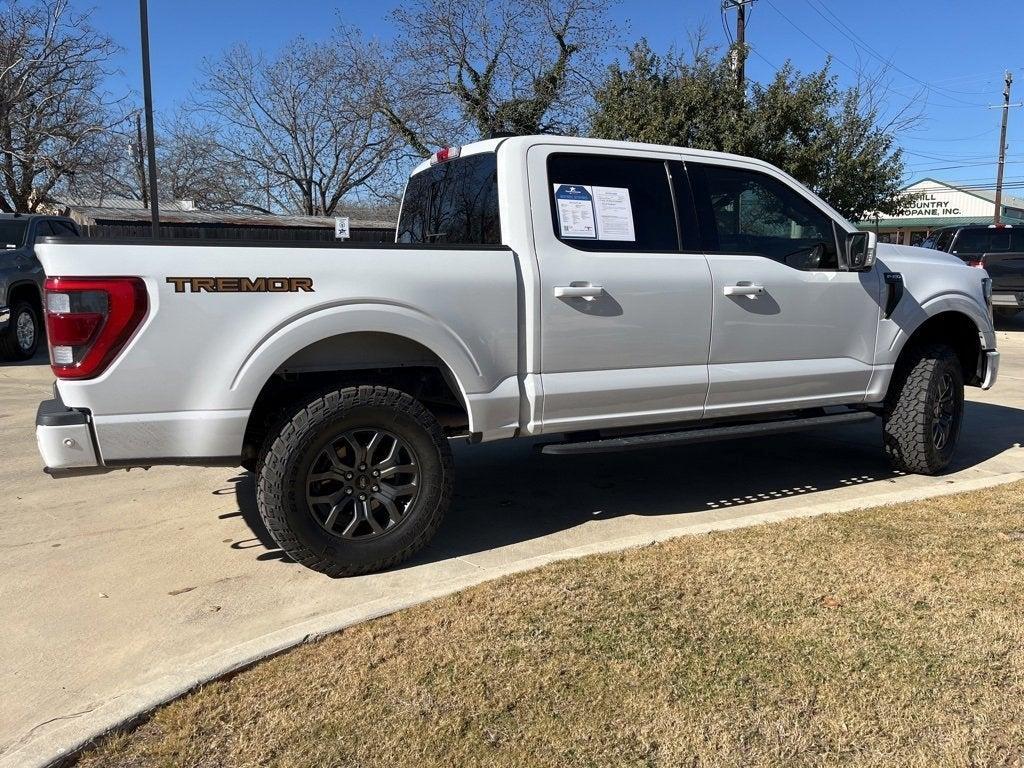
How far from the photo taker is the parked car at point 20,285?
10219 mm

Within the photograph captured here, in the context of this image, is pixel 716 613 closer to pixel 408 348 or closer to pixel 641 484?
pixel 408 348

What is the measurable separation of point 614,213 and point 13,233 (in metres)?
9.73

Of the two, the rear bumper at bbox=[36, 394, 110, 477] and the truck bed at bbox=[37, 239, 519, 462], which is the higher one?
the truck bed at bbox=[37, 239, 519, 462]

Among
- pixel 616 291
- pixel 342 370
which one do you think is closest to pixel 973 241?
pixel 616 291

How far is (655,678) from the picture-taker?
287 centimetres

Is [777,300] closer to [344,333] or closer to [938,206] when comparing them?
[344,333]

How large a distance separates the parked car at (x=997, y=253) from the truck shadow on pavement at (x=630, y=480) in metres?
9.44

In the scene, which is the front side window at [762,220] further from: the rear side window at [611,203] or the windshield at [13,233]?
the windshield at [13,233]

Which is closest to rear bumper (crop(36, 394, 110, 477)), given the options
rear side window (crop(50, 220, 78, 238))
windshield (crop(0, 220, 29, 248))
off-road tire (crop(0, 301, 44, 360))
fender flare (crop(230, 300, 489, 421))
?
fender flare (crop(230, 300, 489, 421))

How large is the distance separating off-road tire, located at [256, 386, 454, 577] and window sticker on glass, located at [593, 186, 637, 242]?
52.5 inches

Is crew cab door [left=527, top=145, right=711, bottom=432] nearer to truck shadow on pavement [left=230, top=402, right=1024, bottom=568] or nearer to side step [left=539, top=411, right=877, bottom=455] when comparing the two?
side step [left=539, top=411, right=877, bottom=455]

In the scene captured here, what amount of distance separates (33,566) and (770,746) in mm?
3401

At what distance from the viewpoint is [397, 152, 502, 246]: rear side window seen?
14.2ft

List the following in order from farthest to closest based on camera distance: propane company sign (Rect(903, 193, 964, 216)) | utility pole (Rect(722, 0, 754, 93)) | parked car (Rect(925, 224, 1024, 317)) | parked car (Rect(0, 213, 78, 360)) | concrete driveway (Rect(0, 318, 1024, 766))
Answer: propane company sign (Rect(903, 193, 964, 216)) < utility pole (Rect(722, 0, 754, 93)) < parked car (Rect(925, 224, 1024, 317)) < parked car (Rect(0, 213, 78, 360)) < concrete driveway (Rect(0, 318, 1024, 766))
